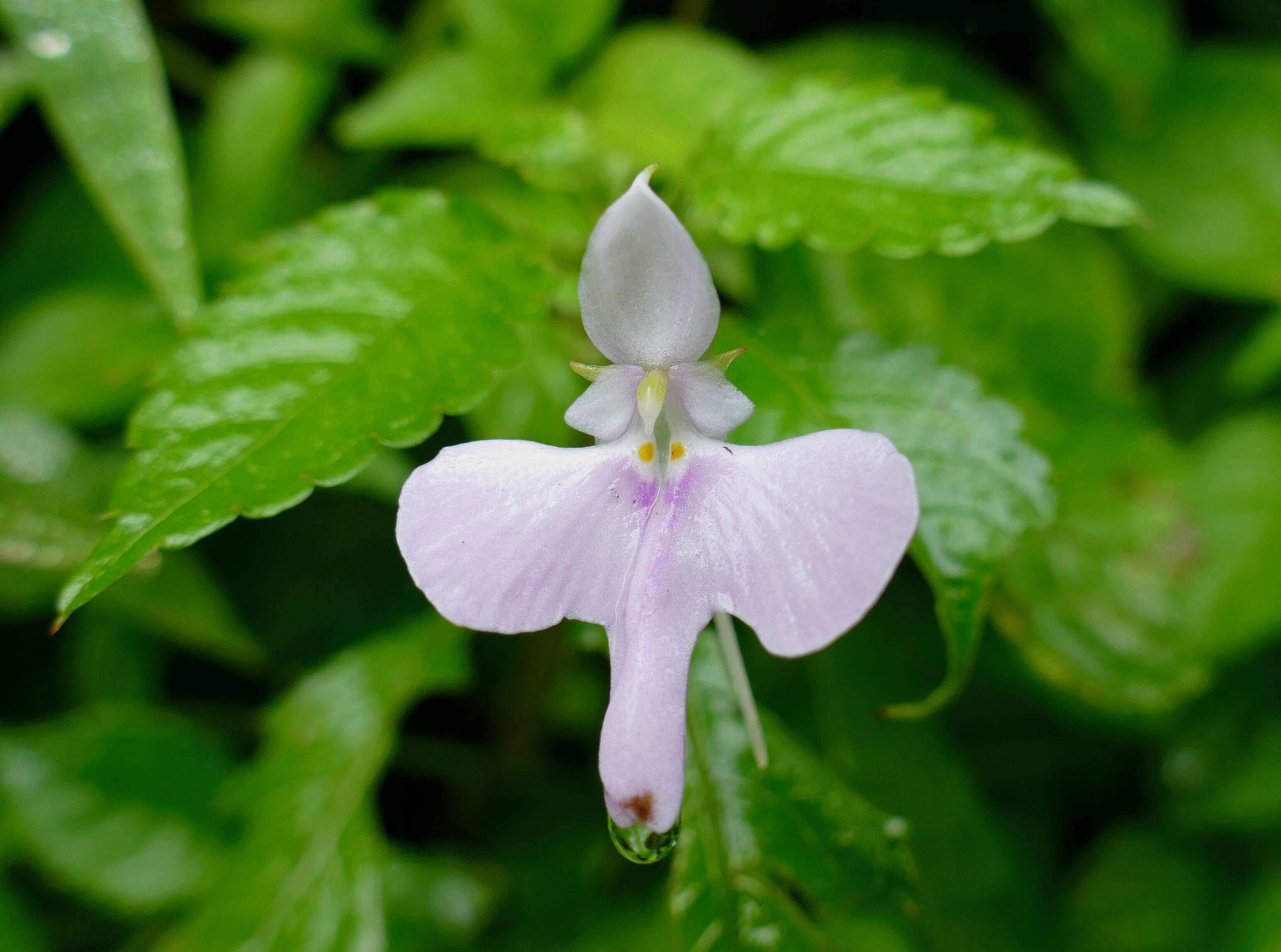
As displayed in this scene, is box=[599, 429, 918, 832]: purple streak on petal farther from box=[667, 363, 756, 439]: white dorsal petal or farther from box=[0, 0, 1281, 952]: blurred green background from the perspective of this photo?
box=[0, 0, 1281, 952]: blurred green background

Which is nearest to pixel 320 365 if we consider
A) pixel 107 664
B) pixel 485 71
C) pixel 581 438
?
pixel 581 438

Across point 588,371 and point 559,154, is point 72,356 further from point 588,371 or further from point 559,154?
point 588,371

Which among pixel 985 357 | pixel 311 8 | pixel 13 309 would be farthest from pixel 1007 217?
pixel 13 309

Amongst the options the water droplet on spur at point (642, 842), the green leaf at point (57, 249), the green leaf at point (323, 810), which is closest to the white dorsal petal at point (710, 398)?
the water droplet on spur at point (642, 842)


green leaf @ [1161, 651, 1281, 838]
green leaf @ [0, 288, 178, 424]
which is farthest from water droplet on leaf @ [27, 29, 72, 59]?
green leaf @ [1161, 651, 1281, 838]

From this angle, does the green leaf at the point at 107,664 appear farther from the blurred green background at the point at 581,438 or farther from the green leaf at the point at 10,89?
the green leaf at the point at 10,89
